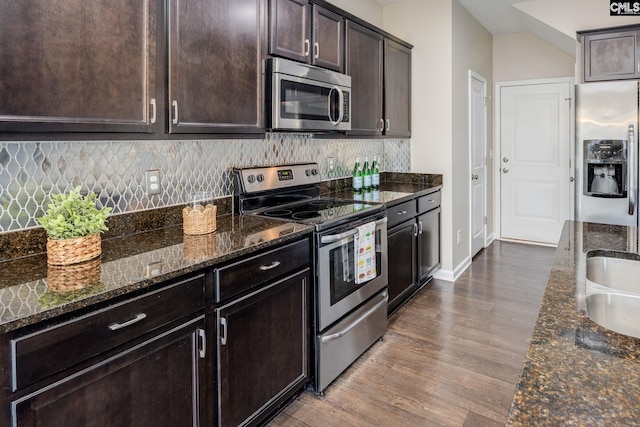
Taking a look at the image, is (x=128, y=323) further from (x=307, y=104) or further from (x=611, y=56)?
(x=611, y=56)

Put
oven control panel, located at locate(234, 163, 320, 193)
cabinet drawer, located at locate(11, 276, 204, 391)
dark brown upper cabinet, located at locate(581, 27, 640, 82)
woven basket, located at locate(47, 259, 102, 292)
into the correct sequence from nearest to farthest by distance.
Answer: cabinet drawer, located at locate(11, 276, 204, 391)
woven basket, located at locate(47, 259, 102, 292)
oven control panel, located at locate(234, 163, 320, 193)
dark brown upper cabinet, located at locate(581, 27, 640, 82)

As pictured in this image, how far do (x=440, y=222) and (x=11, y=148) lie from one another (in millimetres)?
3465

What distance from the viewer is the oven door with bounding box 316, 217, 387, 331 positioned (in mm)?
2270

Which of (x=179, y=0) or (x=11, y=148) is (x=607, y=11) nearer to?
(x=179, y=0)

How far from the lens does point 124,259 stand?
1.61 meters

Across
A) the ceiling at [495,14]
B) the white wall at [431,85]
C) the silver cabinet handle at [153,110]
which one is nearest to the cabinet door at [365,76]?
the white wall at [431,85]

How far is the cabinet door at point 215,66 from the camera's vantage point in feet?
6.12

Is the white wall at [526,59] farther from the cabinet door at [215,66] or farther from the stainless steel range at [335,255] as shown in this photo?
the cabinet door at [215,66]

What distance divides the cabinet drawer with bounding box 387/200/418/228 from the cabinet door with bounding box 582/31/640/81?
2.19 m

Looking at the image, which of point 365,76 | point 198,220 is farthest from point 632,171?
point 198,220

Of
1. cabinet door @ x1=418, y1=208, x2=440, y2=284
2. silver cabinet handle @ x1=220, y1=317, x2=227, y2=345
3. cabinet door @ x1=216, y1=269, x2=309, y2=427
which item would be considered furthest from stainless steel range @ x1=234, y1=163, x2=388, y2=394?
cabinet door @ x1=418, y1=208, x2=440, y2=284

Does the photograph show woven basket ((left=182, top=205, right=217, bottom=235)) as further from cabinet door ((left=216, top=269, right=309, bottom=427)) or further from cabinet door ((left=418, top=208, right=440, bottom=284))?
cabinet door ((left=418, top=208, right=440, bottom=284))

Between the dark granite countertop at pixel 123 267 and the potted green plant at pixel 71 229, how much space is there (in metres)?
0.04

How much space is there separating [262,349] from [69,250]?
89cm
